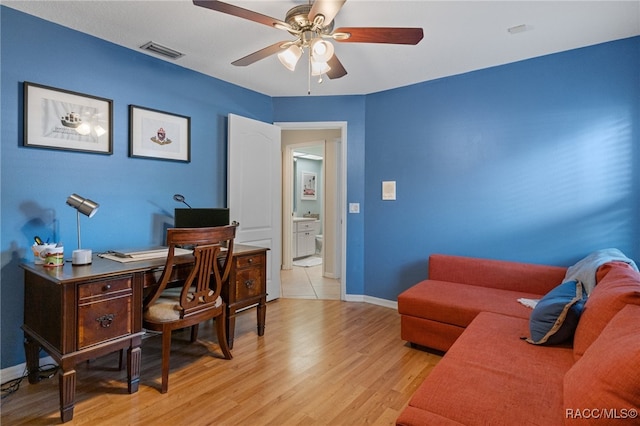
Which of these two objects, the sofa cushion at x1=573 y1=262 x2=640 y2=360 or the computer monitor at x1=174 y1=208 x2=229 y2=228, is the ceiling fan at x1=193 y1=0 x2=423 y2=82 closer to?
the computer monitor at x1=174 y1=208 x2=229 y2=228

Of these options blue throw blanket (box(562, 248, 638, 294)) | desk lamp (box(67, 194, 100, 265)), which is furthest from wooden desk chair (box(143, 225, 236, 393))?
blue throw blanket (box(562, 248, 638, 294))

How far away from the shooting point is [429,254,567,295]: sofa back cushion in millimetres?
2752

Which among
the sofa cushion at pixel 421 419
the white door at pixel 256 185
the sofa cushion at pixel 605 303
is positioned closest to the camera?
the sofa cushion at pixel 421 419

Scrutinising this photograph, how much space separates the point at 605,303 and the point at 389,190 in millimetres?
2509

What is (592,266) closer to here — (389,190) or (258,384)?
(389,190)

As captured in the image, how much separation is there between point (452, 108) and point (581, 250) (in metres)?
1.75

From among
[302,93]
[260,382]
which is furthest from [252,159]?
[260,382]

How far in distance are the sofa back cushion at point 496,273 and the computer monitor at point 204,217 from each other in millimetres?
2072

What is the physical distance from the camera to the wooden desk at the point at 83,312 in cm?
180

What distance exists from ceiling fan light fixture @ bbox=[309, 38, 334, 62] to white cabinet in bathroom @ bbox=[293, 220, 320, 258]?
15.2 ft

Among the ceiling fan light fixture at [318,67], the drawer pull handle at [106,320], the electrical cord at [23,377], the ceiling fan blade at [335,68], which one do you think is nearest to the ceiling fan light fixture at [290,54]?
the ceiling fan light fixture at [318,67]

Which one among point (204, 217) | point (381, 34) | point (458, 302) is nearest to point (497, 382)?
point (458, 302)

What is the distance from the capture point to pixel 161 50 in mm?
2834

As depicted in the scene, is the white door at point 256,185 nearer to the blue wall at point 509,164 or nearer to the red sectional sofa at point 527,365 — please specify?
the blue wall at point 509,164
